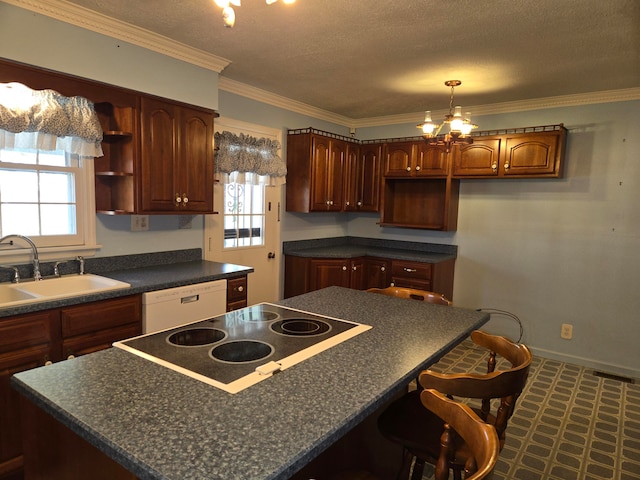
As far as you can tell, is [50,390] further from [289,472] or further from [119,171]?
[119,171]

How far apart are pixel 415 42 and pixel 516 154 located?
1.72 meters

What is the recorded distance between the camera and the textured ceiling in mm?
2207

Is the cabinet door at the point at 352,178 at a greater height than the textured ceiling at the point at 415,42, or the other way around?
the textured ceiling at the point at 415,42

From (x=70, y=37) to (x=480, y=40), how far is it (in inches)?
97.8

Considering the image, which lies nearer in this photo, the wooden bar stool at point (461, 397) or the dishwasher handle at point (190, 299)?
the wooden bar stool at point (461, 397)

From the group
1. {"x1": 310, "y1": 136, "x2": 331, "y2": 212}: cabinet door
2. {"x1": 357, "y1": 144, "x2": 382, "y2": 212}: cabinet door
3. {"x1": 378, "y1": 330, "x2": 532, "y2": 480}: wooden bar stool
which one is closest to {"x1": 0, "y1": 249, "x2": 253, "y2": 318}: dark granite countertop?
{"x1": 310, "y1": 136, "x2": 331, "y2": 212}: cabinet door

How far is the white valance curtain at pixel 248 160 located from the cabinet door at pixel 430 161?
1438 millimetres

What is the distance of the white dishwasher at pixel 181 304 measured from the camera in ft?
8.18

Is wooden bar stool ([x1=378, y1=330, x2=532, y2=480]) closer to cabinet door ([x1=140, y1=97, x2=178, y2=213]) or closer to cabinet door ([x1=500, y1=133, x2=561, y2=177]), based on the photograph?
cabinet door ([x1=140, y1=97, x2=178, y2=213])

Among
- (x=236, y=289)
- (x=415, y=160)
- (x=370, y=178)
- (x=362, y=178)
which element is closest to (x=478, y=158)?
(x=415, y=160)

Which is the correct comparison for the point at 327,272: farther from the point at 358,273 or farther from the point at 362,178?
the point at 362,178

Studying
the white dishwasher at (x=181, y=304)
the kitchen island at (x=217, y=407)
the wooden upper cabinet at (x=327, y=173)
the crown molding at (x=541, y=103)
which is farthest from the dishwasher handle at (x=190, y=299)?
the crown molding at (x=541, y=103)

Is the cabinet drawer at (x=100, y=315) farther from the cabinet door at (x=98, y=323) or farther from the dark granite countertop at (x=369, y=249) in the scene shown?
the dark granite countertop at (x=369, y=249)

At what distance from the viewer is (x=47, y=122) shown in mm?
2285
